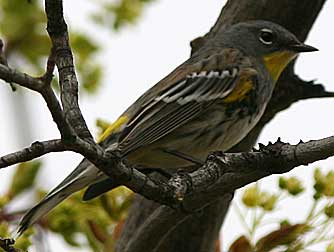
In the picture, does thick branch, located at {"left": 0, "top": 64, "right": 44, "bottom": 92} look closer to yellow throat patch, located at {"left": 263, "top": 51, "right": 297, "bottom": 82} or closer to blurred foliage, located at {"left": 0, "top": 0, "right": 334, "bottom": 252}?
blurred foliage, located at {"left": 0, "top": 0, "right": 334, "bottom": 252}

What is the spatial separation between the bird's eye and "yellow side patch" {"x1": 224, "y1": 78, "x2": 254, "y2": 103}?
40 cm

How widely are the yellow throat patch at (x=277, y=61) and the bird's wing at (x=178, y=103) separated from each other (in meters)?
0.28

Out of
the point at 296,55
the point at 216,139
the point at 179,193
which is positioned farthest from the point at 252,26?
the point at 179,193

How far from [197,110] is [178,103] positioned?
0.44ft

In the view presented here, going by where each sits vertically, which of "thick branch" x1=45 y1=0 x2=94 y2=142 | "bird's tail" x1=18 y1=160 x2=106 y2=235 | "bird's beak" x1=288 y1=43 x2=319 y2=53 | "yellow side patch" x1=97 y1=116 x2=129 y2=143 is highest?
"bird's beak" x1=288 y1=43 x2=319 y2=53

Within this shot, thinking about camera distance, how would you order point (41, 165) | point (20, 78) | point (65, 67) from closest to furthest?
1. point (20, 78)
2. point (65, 67)
3. point (41, 165)

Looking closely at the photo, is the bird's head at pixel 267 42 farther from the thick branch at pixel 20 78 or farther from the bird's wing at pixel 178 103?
the thick branch at pixel 20 78

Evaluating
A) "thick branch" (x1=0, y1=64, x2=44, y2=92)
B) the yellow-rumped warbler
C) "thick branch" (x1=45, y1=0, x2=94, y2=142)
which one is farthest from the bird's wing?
"thick branch" (x1=0, y1=64, x2=44, y2=92)

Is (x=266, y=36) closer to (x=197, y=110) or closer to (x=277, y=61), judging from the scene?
(x=277, y=61)

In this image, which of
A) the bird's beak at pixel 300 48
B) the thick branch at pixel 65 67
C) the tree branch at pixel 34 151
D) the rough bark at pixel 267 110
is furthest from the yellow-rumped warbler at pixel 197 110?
the tree branch at pixel 34 151

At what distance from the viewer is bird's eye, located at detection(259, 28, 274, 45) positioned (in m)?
5.96

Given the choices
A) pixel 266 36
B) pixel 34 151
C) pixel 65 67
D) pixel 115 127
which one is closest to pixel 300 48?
pixel 266 36

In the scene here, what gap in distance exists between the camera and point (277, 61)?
627 centimetres

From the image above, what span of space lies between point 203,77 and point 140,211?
Result: 1372 millimetres
